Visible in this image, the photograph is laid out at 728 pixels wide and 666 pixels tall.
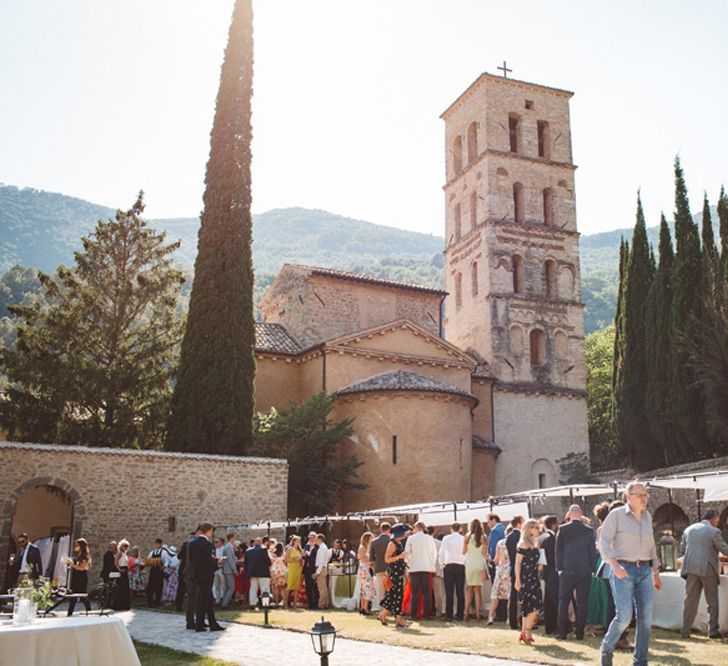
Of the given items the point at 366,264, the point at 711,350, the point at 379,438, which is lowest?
the point at 379,438

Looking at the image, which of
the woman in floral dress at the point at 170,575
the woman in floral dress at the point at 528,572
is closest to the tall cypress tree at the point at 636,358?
the woman in floral dress at the point at 170,575

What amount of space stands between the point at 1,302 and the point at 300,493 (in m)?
69.8

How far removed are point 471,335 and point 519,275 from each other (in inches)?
141

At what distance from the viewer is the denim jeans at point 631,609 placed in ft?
23.0

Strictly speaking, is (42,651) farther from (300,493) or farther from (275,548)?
(300,493)

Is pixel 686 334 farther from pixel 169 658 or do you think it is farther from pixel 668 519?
pixel 169 658

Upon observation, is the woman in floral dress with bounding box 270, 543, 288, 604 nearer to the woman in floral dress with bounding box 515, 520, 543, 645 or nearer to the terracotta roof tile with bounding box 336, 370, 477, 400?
the woman in floral dress with bounding box 515, 520, 543, 645

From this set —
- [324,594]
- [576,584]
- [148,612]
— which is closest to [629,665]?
[576,584]

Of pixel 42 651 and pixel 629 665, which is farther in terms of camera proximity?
pixel 629 665

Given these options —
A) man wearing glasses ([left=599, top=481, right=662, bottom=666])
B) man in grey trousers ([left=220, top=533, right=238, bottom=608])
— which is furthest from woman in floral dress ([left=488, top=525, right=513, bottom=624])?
man in grey trousers ([left=220, top=533, right=238, bottom=608])

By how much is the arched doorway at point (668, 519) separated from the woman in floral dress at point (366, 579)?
15.8 meters

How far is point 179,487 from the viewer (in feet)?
66.3

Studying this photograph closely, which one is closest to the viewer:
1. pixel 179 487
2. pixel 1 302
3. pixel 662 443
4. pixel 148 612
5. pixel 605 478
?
pixel 148 612

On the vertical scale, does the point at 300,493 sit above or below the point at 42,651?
above
